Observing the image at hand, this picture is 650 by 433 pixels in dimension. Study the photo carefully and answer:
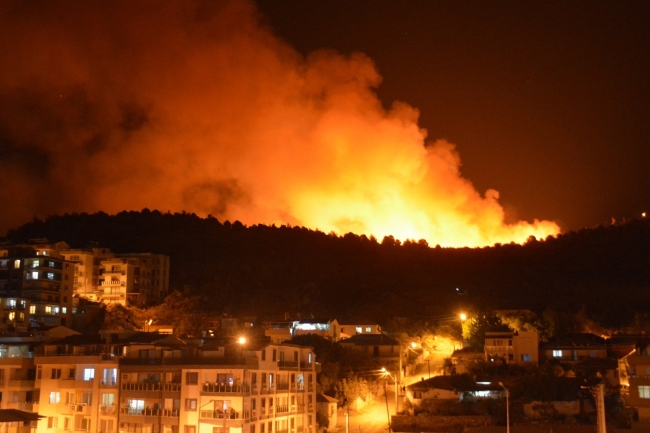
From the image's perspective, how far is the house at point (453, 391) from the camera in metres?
56.3

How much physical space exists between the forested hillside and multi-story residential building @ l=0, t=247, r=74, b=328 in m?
18.8

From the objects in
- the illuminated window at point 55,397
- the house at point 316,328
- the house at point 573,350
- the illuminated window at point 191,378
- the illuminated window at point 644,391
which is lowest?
the illuminated window at point 55,397

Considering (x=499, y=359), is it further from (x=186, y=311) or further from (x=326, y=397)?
(x=186, y=311)

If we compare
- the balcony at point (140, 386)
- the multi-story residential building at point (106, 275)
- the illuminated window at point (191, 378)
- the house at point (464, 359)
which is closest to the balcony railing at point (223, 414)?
the illuminated window at point (191, 378)

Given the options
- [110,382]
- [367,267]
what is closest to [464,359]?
[110,382]

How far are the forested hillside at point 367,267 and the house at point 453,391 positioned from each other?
3122cm

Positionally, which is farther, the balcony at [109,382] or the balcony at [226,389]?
the balcony at [109,382]

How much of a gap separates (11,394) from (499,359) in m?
39.6

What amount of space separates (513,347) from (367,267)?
68.8 m

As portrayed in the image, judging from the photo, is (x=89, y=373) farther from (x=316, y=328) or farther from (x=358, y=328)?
(x=358, y=328)

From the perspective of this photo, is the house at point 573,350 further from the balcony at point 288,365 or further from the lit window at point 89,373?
the lit window at point 89,373

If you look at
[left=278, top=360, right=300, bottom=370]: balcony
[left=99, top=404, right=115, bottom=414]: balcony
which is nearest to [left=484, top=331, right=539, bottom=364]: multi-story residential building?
[left=278, top=360, right=300, bottom=370]: balcony

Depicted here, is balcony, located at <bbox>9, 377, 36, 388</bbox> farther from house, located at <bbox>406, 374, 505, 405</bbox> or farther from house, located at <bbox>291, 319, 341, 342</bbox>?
house, located at <bbox>291, 319, 341, 342</bbox>

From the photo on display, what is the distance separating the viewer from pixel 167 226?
14850 centimetres
